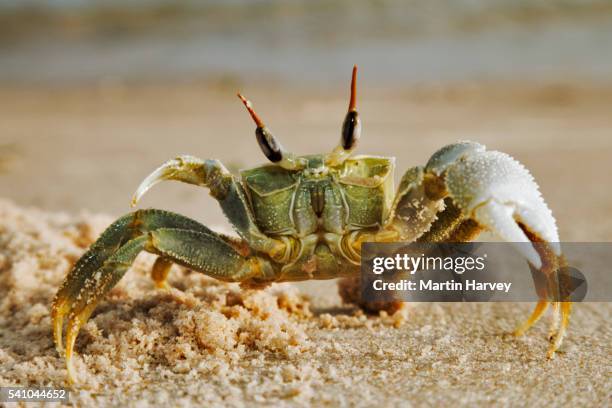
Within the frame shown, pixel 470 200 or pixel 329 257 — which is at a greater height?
pixel 470 200

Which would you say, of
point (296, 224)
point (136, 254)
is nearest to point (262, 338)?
point (296, 224)

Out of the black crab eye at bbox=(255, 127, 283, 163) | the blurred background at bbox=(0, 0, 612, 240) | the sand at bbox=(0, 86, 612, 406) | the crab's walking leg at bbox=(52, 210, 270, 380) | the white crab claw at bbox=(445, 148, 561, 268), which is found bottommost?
the sand at bbox=(0, 86, 612, 406)

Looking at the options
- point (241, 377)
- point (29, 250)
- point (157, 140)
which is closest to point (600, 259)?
point (241, 377)

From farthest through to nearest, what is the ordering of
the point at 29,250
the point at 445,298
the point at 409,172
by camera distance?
1. the point at 29,250
2. the point at 445,298
3. the point at 409,172

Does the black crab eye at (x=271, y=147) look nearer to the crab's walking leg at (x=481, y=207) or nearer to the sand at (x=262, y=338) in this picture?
the crab's walking leg at (x=481, y=207)

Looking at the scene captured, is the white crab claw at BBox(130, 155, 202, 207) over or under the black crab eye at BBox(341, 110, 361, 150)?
under

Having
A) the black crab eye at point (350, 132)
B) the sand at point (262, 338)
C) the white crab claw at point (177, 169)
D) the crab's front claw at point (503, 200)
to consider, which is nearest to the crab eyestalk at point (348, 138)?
the black crab eye at point (350, 132)

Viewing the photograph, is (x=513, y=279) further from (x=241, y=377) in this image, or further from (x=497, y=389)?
(x=241, y=377)

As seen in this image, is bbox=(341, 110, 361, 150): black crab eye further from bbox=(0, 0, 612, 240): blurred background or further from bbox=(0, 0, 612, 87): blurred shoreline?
bbox=(0, 0, 612, 87): blurred shoreline

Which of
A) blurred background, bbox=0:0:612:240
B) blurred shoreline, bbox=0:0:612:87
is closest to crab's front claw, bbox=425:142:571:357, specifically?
blurred background, bbox=0:0:612:240
